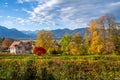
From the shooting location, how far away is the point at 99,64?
67.7 ft

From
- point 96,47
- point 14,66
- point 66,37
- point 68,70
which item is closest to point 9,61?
point 14,66

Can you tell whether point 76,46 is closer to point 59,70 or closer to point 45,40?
point 45,40

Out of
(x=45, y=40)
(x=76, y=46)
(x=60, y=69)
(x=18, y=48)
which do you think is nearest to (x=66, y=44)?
(x=45, y=40)

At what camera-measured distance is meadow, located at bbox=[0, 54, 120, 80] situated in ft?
67.6

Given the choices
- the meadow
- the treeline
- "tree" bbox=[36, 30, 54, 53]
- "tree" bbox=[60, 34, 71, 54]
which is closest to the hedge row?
the meadow

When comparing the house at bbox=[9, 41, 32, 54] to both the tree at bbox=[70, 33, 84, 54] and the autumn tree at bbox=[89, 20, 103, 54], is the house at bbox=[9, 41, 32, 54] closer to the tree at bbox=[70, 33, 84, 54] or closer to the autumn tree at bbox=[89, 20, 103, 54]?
the tree at bbox=[70, 33, 84, 54]

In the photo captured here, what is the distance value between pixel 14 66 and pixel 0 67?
1341 mm

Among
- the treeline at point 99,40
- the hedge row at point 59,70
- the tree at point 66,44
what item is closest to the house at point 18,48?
the tree at point 66,44

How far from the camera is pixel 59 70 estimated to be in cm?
2120

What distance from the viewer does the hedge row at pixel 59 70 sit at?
20.6 meters

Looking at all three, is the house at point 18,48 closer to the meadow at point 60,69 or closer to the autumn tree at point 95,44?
the autumn tree at point 95,44

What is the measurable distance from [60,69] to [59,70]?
4.8 inches

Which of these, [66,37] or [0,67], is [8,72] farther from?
[66,37]

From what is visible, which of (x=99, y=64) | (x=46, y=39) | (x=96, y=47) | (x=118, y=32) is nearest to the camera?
(x=99, y=64)
